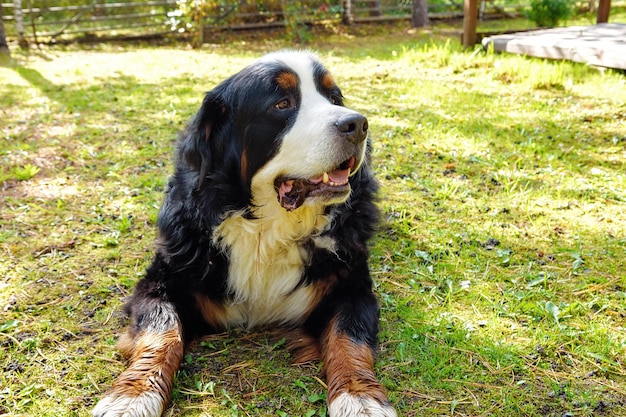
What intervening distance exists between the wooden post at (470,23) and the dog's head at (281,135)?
7.09 metres

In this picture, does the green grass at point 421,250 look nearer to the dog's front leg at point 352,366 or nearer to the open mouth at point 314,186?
the dog's front leg at point 352,366

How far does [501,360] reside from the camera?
257cm

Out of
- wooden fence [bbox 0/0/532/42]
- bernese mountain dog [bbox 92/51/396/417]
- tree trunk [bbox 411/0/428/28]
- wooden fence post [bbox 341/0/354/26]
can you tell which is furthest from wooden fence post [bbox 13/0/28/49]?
bernese mountain dog [bbox 92/51/396/417]

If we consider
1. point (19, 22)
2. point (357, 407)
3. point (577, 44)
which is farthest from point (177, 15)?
point (357, 407)

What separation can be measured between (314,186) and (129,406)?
1.23 m

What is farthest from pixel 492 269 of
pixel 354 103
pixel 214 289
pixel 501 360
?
pixel 354 103

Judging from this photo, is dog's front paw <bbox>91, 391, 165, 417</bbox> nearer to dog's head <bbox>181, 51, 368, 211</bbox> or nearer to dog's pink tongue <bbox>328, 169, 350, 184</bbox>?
dog's head <bbox>181, 51, 368, 211</bbox>

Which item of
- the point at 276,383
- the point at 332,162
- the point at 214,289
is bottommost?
the point at 276,383

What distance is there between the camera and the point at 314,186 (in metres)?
2.62

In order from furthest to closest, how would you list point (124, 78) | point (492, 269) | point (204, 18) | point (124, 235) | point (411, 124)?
point (204, 18), point (124, 78), point (411, 124), point (124, 235), point (492, 269)

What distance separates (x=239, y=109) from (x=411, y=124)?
366 centimetres

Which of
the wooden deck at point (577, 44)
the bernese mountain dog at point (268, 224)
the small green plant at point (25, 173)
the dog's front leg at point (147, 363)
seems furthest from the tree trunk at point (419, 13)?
the dog's front leg at point (147, 363)

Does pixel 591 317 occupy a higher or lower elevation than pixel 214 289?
lower

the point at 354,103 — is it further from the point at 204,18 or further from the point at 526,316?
the point at 204,18
